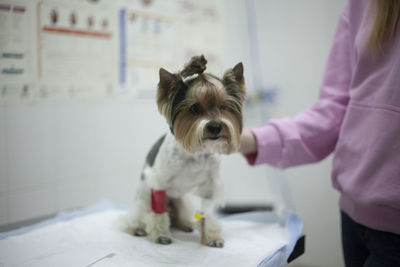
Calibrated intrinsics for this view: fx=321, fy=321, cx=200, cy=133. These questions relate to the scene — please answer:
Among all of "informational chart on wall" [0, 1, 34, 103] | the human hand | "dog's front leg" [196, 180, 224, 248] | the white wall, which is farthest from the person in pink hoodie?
"informational chart on wall" [0, 1, 34, 103]

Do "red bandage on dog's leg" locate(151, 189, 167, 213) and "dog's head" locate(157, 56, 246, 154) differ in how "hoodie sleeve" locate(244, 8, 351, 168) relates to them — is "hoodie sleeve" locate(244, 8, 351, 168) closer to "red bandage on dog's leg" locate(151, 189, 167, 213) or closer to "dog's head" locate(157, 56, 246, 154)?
"dog's head" locate(157, 56, 246, 154)

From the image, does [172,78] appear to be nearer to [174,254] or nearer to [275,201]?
[174,254]

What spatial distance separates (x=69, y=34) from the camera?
1699mm

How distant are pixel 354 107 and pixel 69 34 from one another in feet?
4.68

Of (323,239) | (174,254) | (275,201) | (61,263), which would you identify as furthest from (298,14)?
(61,263)

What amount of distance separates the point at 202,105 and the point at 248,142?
34cm

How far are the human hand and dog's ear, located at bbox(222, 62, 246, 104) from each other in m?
0.25

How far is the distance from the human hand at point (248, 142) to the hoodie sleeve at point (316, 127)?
0.02m

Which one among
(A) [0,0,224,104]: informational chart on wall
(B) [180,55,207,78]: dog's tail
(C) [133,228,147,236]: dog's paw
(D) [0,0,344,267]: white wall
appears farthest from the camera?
(D) [0,0,344,267]: white wall

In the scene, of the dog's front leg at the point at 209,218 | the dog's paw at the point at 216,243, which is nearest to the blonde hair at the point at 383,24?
the dog's front leg at the point at 209,218

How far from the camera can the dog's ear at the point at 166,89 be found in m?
1.01

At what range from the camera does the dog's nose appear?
40.9 inches

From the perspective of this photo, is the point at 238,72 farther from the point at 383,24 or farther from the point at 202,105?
the point at 383,24

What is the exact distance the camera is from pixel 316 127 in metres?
1.32
